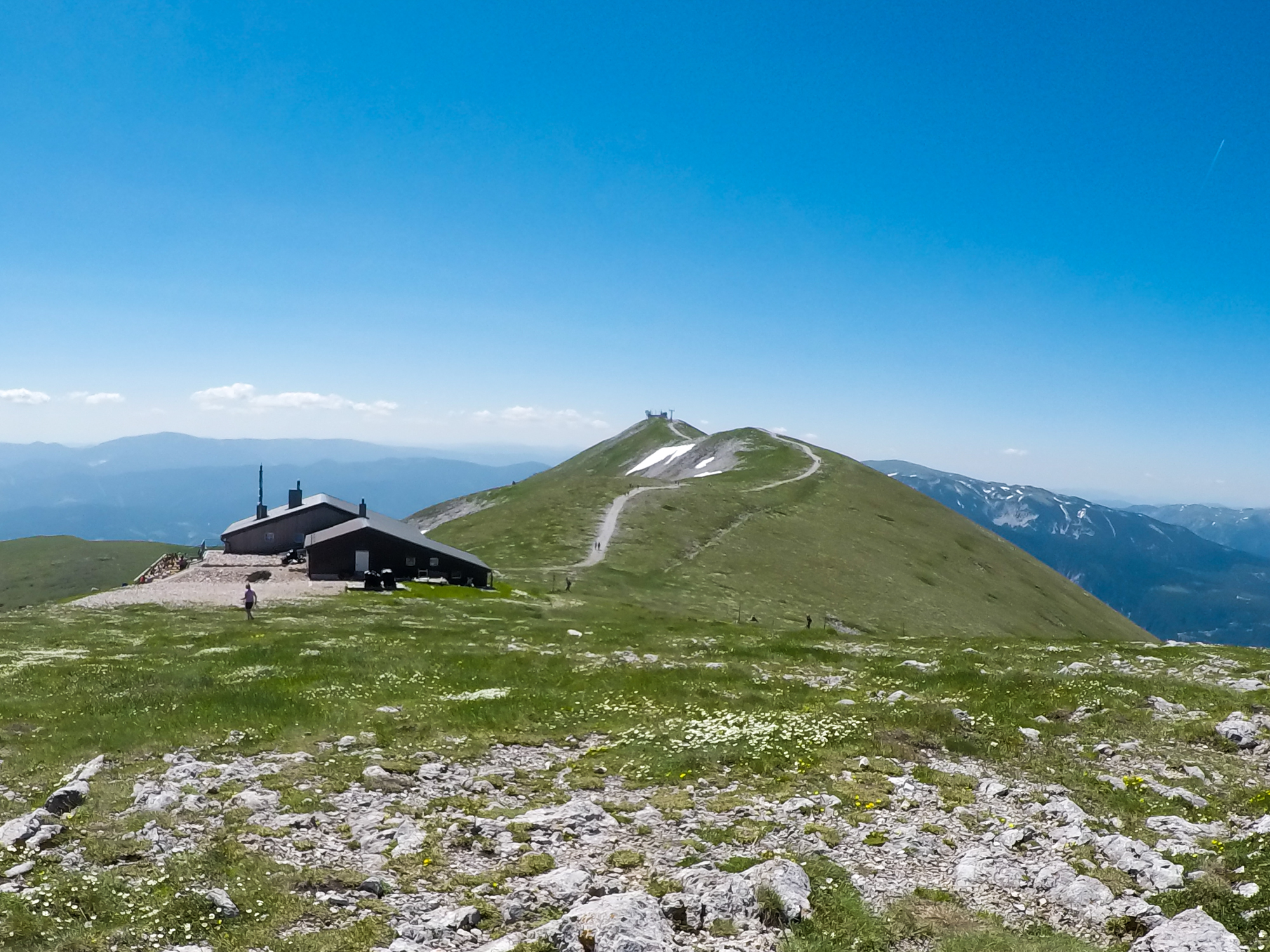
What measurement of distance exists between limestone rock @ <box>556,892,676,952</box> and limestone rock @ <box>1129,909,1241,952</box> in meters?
7.15

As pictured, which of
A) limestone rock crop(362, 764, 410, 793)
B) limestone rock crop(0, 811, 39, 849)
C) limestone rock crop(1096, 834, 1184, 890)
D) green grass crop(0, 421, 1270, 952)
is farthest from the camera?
limestone rock crop(362, 764, 410, 793)

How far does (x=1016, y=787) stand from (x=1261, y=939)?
7519mm

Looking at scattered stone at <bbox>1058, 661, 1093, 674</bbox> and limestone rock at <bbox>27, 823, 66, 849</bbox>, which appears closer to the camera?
limestone rock at <bbox>27, 823, 66, 849</bbox>

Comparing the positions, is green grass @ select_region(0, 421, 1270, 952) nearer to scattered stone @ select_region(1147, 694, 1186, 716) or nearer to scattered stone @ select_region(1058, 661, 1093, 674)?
scattered stone @ select_region(1147, 694, 1186, 716)

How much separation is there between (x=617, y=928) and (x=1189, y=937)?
8.48 m

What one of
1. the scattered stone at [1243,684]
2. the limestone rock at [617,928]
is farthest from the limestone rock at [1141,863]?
the scattered stone at [1243,684]

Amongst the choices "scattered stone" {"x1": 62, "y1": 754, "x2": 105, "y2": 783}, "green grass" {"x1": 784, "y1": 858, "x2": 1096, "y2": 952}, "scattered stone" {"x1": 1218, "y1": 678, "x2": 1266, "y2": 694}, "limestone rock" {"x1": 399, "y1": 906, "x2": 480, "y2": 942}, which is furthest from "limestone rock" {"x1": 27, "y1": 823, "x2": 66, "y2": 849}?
"scattered stone" {"x1": 1218, "y1": 678, "x2": 1266, "y2": 694}

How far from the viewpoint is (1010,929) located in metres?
11.9

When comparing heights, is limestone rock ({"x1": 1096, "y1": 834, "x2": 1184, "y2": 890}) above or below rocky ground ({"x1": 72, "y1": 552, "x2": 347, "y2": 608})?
above

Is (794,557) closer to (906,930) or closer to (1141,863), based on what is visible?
(1141,863)

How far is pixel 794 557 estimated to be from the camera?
118562 mm

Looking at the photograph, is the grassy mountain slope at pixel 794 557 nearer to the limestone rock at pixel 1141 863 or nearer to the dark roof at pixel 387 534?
the dark roof at pixel 387 534

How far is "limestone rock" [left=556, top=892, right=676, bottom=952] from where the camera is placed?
10773 mm

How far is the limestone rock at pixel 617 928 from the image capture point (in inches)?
424
